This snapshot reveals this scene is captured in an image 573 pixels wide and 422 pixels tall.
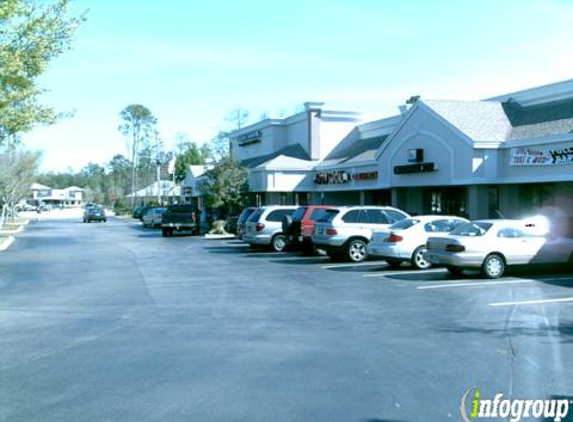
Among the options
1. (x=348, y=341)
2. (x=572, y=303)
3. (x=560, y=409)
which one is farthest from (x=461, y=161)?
(x=560, y=409)

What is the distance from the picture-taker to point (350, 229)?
19469 mm

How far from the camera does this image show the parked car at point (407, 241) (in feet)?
56.2

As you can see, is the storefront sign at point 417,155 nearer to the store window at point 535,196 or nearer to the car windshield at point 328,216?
the store window at point 535,196

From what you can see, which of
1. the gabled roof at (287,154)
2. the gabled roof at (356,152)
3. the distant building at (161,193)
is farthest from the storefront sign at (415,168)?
the distant building at (161,193)

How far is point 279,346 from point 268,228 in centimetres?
1559

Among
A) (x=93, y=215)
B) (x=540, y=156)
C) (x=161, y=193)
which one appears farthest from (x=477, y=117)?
(x=161, y=193)

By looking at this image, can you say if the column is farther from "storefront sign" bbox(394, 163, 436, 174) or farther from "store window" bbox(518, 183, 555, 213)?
"storefront sign" bbox(394, 163, 436, 174)

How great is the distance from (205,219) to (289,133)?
8.50 m

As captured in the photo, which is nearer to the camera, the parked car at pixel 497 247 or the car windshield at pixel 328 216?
the parked car at pixel 497 247

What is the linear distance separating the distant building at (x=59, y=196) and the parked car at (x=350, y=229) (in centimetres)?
15332

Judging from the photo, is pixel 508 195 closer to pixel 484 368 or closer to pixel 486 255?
pixel 486 255

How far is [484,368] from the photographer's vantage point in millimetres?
7168

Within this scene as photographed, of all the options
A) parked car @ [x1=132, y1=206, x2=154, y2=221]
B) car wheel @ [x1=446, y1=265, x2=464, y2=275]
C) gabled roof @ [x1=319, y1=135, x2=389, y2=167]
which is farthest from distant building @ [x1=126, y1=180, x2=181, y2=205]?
car wheel @ [x1=446, y1=265, x2=464, y2=275]

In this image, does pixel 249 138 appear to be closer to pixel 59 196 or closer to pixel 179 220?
pixel 179 220
